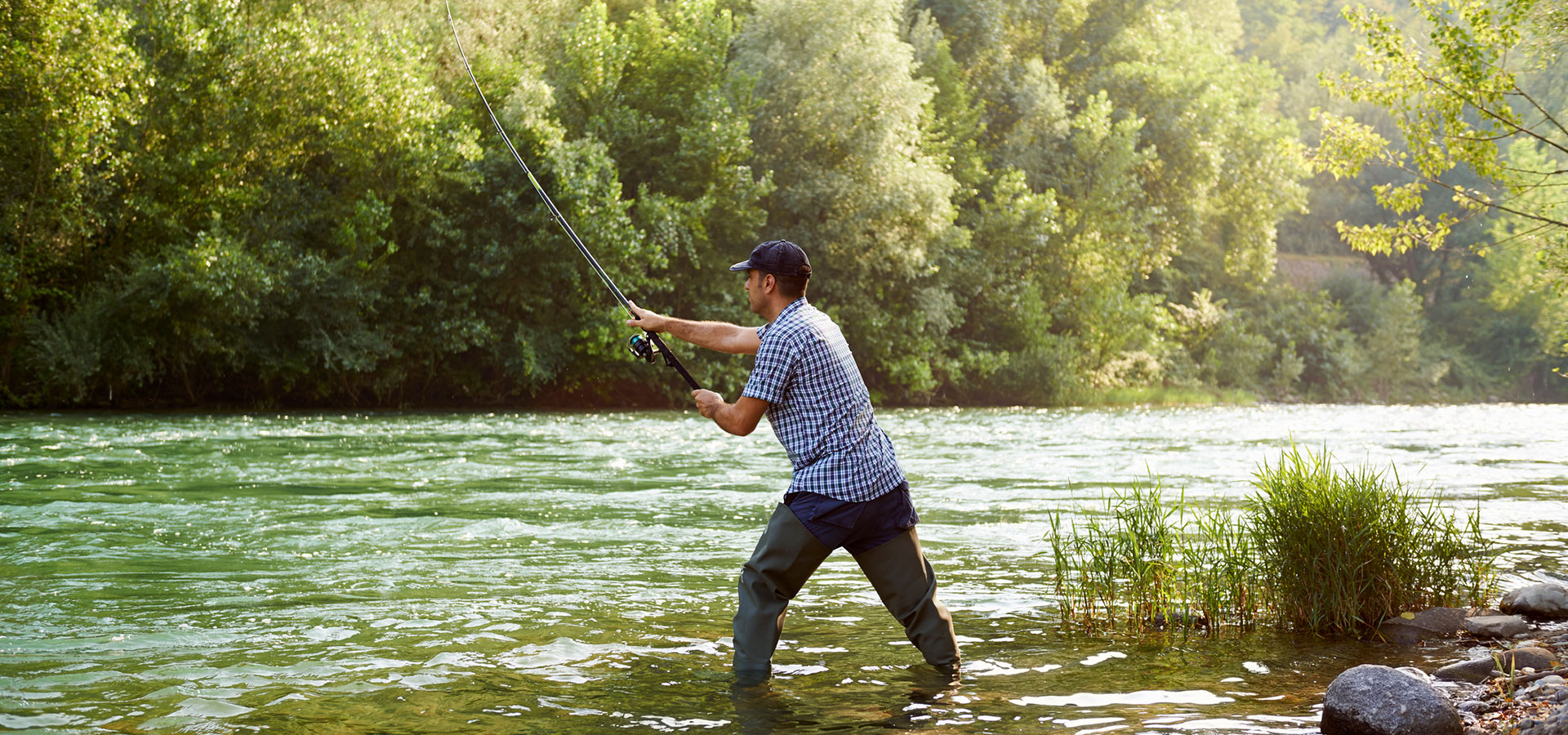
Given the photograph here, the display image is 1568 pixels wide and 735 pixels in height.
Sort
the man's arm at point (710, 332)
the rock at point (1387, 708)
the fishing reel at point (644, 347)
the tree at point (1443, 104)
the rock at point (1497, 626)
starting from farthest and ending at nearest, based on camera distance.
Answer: the tree at point (1443, 104), the rock at point (1497, 626), the fishing reel at point (644, 347), the man's arm at point (710, 332), the rock at point (1387, 708)

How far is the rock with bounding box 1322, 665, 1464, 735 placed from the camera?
4.80 meters

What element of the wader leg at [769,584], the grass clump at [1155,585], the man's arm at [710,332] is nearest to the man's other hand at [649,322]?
the man's arm at [710,332]

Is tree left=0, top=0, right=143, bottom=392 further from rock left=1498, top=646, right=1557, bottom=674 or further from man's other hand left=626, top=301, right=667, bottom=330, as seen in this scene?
rock left=1498, top=646, right=1557, bottom=674

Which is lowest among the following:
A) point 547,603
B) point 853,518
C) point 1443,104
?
point 547,603

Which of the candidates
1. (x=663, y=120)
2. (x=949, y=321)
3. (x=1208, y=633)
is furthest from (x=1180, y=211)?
(x=1208, y=633)

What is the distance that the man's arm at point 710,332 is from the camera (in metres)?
6.01

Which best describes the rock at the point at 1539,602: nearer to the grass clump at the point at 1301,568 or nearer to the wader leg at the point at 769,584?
the grass clump at the point at 1301,568

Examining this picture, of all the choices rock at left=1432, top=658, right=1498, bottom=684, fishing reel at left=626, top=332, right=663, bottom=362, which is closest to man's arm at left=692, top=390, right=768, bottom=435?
fishing reel at left=626, top=332, right=663, bottom=362

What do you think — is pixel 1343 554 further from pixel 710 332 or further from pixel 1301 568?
pixel 710 332

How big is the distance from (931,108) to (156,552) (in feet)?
102

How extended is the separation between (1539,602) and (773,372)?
4526 mm

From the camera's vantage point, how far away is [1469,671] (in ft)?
19.2

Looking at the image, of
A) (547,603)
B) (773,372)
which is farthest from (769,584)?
(547,603)

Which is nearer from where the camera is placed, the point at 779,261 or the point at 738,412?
the point at 738,412
